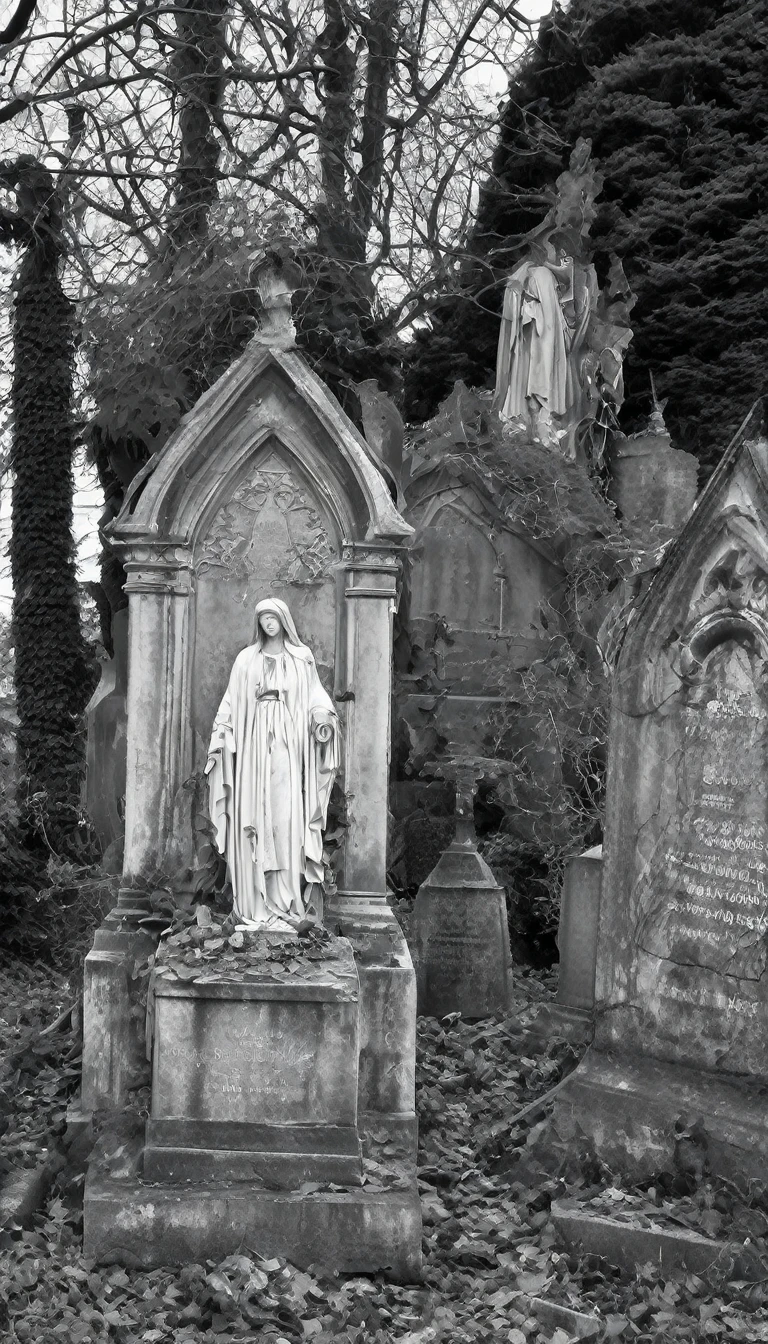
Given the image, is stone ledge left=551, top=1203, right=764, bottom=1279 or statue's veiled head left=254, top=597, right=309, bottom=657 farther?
statue's veiled head left=254, top=597, right=309, bottom=657

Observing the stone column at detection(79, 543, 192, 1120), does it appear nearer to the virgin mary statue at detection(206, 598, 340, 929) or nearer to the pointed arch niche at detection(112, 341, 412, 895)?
the pointed arch niche at detection(112, 341, 412, 895)

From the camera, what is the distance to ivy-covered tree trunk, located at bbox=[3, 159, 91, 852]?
Result: 1041cm

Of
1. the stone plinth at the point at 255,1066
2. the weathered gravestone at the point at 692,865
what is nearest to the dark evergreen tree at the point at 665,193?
the weathered gravestone at the point at 692,865

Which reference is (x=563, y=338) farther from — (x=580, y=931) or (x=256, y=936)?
(x=256, y=936)

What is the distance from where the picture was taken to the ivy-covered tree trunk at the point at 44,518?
410 inches

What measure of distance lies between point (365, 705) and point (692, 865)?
152cm

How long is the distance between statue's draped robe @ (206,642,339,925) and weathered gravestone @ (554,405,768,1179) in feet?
3.77

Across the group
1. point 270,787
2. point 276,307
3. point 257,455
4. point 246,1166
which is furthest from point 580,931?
point 276,307

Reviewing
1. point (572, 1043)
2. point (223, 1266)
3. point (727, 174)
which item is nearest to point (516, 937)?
point (572, 1043)

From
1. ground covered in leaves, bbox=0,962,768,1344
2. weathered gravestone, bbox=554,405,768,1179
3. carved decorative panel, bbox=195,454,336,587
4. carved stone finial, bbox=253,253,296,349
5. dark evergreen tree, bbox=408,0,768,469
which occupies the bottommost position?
ground covered in leaves, bbox=0,962,768,1344

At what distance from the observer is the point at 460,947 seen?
274 inches

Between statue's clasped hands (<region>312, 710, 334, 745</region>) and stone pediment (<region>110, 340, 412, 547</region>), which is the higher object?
stone pediment (<region>110, 340, 412, 547</region>)

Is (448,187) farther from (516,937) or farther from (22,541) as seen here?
(516,937)

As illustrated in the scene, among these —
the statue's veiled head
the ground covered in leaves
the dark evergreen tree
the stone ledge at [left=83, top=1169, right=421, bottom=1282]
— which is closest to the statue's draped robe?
the statue's veiled head
